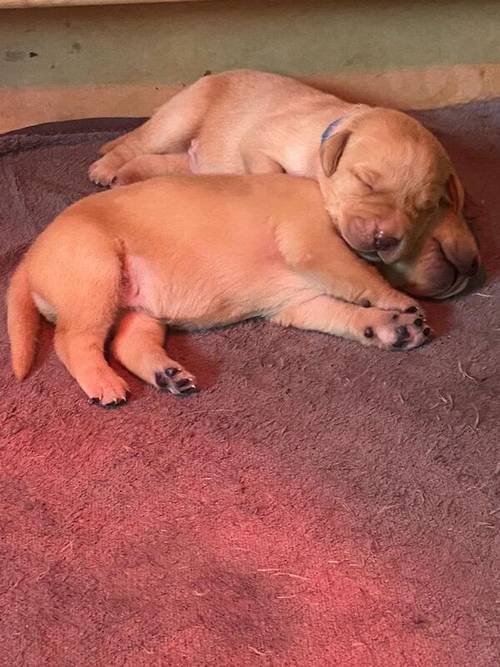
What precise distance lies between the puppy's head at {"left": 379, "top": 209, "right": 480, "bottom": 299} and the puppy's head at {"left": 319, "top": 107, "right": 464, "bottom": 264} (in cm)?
7

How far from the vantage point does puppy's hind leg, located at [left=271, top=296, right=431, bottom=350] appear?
8.54 ft

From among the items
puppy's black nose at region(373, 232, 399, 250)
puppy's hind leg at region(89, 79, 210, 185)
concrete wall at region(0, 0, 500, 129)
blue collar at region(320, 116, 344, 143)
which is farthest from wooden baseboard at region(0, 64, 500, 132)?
puppy's black nose at region(373, 232, 399, 250)

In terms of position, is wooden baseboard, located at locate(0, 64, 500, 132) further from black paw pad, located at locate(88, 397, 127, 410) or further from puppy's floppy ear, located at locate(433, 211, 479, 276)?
black paw pad, located at locate(88, 397, 127, 410)

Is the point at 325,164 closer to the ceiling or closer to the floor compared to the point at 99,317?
closer to the ceiling

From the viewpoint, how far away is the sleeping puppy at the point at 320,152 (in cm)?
253

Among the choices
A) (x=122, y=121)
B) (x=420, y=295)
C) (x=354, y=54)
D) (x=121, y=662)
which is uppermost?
(x=354, y=54)

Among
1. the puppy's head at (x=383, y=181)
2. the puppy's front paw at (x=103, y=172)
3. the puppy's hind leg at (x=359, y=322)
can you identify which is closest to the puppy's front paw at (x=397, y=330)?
the puppy's hind leg at (x=359, y=322)

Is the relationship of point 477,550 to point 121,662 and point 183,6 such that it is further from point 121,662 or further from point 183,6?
point 183,6

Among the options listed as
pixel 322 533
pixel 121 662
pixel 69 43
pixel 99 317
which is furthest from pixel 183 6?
pixel 121 662

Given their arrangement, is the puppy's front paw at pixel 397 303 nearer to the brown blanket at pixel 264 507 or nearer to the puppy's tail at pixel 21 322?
the brown blanket at pixel 264 507

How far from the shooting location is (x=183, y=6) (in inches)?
137

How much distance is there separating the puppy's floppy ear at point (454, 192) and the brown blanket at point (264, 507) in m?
0.34

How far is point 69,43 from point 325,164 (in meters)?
1.54

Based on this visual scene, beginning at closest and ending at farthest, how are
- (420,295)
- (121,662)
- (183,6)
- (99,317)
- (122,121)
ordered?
(121,662)
(99,317)
(420,295)
(183,6)
(122,121)
